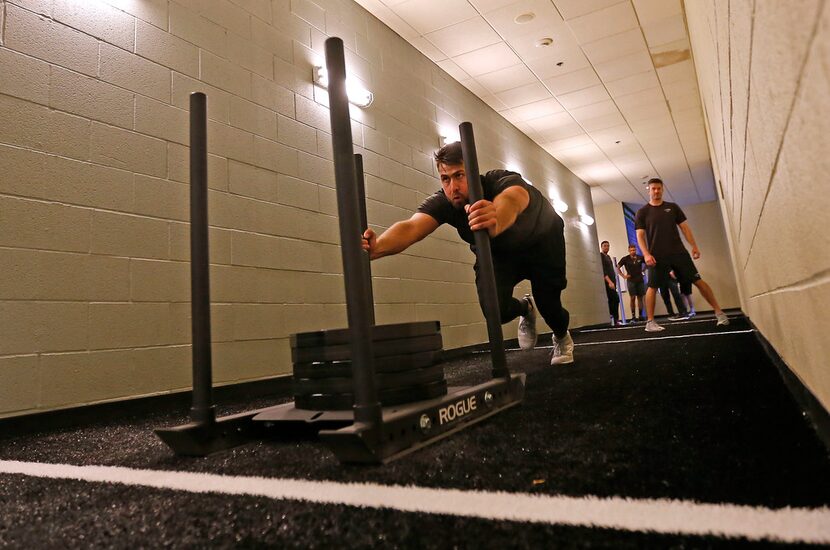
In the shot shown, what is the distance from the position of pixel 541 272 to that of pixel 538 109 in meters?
4.54

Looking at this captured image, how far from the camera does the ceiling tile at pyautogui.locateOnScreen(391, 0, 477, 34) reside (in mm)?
3988

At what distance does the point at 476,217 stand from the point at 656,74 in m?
5.42

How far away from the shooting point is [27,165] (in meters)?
1.91

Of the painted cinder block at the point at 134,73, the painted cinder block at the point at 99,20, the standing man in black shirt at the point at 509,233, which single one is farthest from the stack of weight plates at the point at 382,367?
the painted cinder block at the point at 99,20

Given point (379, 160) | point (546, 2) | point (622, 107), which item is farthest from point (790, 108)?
point (622, 107)

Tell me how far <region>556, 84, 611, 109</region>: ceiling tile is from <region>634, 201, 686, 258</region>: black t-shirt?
2.05 metres

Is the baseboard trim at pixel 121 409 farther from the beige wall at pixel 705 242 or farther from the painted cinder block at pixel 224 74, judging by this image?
the beige wall at pixel 705 242

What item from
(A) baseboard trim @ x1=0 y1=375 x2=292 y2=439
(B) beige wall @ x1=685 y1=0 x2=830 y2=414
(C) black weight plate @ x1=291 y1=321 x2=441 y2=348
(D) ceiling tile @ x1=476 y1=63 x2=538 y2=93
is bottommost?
(A) baseboard trim @ x1=0 y1=375 x2=292 y2=439

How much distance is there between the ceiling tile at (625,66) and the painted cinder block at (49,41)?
4.84m

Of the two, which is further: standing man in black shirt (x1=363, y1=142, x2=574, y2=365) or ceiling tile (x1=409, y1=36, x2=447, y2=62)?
ceiling tile (x1=409, y1=36, x2=447, y2=62)

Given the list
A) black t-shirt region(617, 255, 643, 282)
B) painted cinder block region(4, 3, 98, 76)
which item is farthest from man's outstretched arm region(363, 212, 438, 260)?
black t-shirt region(617, 255, 643, 282)

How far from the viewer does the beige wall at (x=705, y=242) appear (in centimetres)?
1158

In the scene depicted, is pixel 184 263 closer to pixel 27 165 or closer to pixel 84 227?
pixel 84 227

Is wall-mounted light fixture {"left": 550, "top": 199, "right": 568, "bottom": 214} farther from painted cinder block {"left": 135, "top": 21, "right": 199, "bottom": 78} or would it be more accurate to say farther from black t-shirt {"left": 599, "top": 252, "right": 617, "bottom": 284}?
painted cinder block {"left": 135, "top": 21, "right": 199, "bottom": 78}
